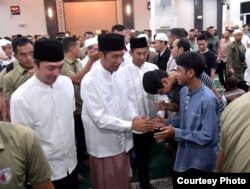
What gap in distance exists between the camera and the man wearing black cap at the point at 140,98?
2.72 m

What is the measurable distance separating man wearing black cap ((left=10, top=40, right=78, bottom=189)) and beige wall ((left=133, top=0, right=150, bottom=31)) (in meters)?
12.6

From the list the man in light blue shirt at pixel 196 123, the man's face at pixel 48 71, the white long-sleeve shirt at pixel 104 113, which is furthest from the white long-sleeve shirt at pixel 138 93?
the man's face at pixel 48 71

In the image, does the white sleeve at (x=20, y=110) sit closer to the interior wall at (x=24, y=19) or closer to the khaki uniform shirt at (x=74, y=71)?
the khaki uniform shirt at (x=74, y=71)

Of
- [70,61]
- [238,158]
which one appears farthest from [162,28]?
[238,158]

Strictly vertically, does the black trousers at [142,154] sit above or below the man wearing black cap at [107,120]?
below

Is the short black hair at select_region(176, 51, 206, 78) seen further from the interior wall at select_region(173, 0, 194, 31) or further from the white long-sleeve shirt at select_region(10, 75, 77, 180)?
the interior wall at select_region(173, 0, 194, 31)

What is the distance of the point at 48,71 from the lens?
1811 millimetres

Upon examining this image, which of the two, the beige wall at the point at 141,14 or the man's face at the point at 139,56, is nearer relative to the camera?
the man's face at the point at 139,56

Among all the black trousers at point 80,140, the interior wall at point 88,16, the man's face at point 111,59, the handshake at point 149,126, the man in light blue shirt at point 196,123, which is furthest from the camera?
the interior wall at point 88,16

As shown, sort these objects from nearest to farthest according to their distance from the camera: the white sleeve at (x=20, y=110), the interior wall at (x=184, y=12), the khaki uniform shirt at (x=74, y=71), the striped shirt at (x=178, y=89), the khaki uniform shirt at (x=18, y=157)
Answer: the khaki uniform shirt at (x=18, y=157) → the white sleeve at (x=20, y=110) → the striped shirt at (x=178, y=89) → the khaki uniform shirt at (x=74, y=71) → the interior wall at (x=184, y=12)

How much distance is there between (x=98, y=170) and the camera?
86.0 inches

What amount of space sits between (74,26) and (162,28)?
25.4ft

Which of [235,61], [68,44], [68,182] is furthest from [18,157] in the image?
[235,61]

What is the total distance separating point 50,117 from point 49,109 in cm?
5
